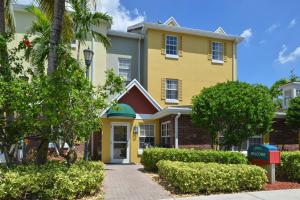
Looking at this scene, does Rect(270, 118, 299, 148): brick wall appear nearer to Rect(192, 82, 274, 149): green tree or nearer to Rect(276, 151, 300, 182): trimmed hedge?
Rect(192, 82, 274, 149): green tree

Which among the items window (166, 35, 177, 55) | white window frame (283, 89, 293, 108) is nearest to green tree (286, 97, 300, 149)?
white window frame (283, 89, 293, 108)

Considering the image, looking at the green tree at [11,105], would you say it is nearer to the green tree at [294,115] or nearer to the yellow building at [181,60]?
the yellow building at [181,60]

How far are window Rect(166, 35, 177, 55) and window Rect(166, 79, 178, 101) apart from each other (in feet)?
6.56

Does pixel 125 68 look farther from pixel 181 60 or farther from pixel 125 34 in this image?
pixel 181 60

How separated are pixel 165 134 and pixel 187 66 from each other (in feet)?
22.4

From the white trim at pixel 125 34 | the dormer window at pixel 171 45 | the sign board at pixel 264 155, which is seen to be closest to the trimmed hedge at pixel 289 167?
the sign board at pixel 264 155

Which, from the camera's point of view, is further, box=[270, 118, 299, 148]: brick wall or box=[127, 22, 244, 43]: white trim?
box=[127, 22, 244, 43]: white trim

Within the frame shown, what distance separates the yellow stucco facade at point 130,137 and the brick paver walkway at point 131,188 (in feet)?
17.6

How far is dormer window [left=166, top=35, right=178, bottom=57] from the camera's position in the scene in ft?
81.5

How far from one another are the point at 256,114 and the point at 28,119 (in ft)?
31.0

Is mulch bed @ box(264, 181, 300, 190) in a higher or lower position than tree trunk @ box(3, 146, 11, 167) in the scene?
lower

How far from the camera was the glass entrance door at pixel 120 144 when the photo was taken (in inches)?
813

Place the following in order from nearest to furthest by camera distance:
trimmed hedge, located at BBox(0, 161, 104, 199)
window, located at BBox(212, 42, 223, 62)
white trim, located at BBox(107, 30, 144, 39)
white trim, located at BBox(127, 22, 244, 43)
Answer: trimmed hedge, located at BBox(0, 161, 104, 199), white trim, located at BBox(127, 22, 244, 43), white trim, located at BBox(107, 30, 144, 39), window, located at BBox(212, 42, 223, 62)

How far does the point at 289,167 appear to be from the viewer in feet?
43.8
